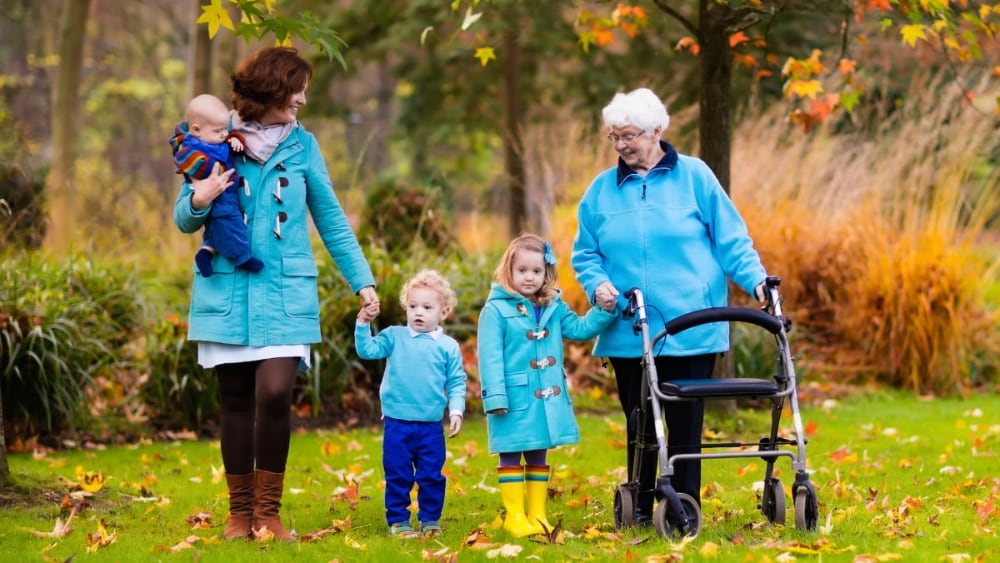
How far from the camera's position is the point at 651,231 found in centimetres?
469

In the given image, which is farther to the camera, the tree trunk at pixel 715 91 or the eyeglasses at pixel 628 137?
the tree trunk at pixel 715 91

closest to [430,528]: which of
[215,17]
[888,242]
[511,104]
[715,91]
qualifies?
[215,17]

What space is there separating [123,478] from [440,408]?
90.8 inches

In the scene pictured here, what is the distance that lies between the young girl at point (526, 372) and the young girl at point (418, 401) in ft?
0.60

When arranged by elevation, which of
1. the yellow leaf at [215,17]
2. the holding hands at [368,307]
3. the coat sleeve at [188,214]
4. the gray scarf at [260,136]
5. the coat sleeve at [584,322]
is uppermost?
the yellow leaf at [215,17]

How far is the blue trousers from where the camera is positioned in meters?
4.81

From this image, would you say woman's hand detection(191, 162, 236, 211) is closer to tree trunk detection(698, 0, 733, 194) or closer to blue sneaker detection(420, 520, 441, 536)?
blue sneaker detection(420, 520, 441, 536)

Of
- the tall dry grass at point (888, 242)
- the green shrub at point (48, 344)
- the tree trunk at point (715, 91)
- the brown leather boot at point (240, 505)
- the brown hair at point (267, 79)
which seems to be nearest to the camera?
the brown hair at point (267, 79)

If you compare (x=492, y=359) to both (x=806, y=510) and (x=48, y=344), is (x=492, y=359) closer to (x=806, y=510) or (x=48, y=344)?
(x=806, y=510)

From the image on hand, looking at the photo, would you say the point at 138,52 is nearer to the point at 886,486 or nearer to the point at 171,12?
the point at 171,12

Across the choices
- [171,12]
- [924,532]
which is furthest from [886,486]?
[171,12]

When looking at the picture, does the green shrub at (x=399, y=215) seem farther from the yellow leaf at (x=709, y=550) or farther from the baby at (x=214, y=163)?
the yellow leaf at (x=709, y=550)

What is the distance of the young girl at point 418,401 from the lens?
15.8ft

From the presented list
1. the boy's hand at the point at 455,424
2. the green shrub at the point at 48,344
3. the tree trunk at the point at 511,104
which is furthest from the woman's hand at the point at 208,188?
the tree trunk at the point at 511,104
